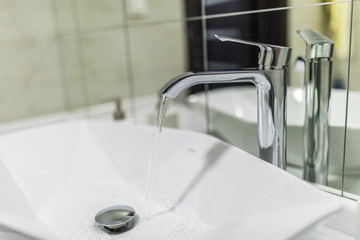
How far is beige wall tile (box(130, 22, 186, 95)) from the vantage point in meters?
0.99

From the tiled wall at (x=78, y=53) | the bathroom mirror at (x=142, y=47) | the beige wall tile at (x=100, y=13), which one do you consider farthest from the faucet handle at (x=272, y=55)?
the beige wall tile at (x=100, y=13)

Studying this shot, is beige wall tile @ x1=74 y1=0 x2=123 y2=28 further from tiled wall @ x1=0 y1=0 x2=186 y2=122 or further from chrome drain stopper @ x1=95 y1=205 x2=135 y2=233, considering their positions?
chrome drain stopper @ x1=95 y1=205 x2=135 y2=233

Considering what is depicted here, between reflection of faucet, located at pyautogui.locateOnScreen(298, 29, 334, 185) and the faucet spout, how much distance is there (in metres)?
0.07

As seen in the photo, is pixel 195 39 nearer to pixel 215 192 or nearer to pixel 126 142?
pixel 126 142

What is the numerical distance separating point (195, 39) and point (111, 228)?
0.53m

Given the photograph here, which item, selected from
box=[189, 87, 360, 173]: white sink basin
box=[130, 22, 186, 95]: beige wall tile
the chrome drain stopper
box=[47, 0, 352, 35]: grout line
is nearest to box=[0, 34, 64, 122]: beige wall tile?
Answer: box=[47, 0, 352, 35]: grout line

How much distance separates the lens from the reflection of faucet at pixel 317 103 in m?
0.59

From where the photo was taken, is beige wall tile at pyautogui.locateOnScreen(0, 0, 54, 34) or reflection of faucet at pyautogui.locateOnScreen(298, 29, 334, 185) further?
beige wall tile at pyautogui.locateOnScreen(0, 0, 54, 34)

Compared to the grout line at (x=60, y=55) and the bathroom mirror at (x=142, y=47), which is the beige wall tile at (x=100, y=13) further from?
the grout line at (x=60, y=55)

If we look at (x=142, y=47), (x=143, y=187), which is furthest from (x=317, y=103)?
(x=142, y=47)

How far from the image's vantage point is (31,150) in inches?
31.3

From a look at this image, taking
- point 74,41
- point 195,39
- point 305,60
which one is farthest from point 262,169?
point 74,41

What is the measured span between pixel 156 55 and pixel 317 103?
58 centimetres

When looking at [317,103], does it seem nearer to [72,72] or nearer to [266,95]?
[266,95]
